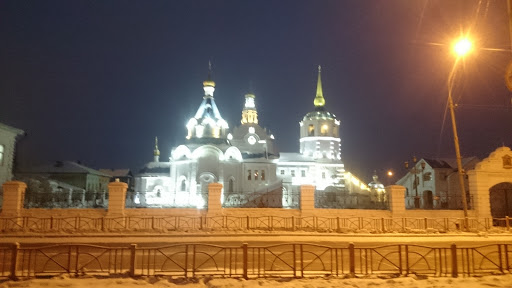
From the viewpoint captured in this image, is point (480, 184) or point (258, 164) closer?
point (480, 184)

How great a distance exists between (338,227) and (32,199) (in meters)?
22.7

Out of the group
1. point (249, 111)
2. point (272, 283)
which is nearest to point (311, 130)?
point (249, 111)

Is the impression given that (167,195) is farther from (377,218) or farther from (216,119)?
(377,218)

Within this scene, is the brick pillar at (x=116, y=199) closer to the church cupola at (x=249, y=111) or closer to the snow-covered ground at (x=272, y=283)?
the snow-covered ground at (x=272, y=283)

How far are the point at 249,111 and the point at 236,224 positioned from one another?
50313mm

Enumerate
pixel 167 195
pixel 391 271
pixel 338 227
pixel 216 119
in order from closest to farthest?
1. pixel 391 271
2. pixel 338 227
3. pixel 167 195
4. pixel 216 119

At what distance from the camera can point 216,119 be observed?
61656mm

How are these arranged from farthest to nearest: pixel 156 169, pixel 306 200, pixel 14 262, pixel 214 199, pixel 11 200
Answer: pixel 156 169
pixel 306 200
pixel 214 199
pixel 11 200
pixel 14 262

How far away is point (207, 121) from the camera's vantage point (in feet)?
199

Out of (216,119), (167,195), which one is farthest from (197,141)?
(167,195)

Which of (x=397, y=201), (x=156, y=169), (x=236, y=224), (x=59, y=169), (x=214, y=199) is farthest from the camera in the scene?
(x=156, y=169)

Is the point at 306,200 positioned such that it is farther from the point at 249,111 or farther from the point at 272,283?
the point at 249,111

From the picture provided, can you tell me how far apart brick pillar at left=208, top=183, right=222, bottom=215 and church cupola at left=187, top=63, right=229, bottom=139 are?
38.8 m

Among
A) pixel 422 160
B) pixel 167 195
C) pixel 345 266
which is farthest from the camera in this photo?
pixel 167 195
